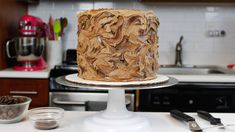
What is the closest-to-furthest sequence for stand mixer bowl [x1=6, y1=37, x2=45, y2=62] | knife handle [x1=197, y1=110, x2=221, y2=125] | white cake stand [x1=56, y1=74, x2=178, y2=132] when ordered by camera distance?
white cake stand [x1=56, y1=74, x2=178, y2=132] < knife handle [x1=197, y1=110, x2=221, y2=125] < stand mixer bowl [x1=6, y1=37, x2=45, y2=62]

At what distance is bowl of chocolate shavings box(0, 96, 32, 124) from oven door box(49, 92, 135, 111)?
0.93 m

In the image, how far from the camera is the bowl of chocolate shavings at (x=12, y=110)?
1.02 meters

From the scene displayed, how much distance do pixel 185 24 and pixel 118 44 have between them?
174 centimetres

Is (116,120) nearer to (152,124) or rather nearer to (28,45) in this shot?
(152,124)

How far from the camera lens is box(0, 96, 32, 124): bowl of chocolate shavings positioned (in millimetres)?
1018

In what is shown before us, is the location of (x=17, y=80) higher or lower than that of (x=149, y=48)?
lower

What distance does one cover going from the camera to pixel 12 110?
1.03 m

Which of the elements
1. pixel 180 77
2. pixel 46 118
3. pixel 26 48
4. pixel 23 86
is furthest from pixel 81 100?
pixel 46 118

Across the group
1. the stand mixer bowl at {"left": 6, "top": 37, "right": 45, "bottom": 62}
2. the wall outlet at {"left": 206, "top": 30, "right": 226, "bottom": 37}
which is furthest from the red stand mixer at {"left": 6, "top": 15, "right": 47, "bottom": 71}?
the wall outlet at {"left": 206, "top": 30, "right": 226, "bottom": 37}

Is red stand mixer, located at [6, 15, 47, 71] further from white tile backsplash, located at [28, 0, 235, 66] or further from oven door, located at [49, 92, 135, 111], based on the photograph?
white tile backsplash, located at [28, 0, 235, 66]

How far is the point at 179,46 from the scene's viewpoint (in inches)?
100

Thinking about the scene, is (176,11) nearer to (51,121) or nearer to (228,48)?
(228,48)

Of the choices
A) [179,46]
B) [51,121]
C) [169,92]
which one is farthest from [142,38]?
[179,46]

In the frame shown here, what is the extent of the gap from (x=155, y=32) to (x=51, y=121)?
47 cm
